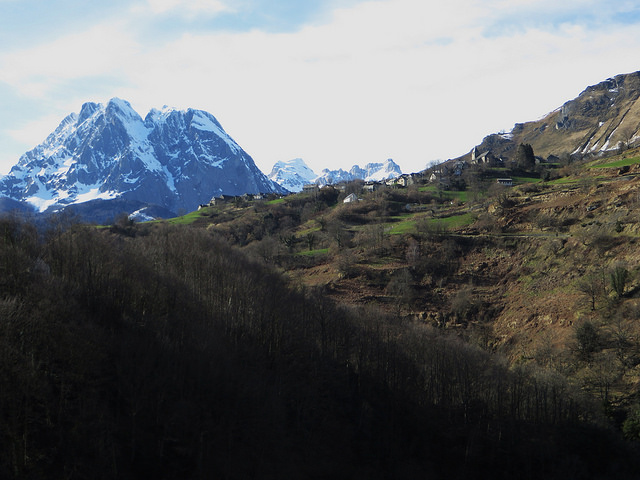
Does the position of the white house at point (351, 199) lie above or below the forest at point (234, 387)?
above

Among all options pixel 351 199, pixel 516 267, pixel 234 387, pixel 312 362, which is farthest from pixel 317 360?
pixel 351 199

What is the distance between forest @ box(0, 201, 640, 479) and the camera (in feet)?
102

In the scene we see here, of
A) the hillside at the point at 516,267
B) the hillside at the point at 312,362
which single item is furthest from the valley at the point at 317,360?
the hillside at the point at 516,267

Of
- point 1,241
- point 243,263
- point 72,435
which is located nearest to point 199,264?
point 243,263

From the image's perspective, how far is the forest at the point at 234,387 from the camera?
3108cm

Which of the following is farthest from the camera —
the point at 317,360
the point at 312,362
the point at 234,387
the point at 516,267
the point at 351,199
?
the point at 351,199

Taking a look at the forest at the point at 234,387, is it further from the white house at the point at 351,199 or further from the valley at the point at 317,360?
the white house at the point at 351,199

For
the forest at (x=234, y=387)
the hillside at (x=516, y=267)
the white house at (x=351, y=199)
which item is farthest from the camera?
the white house at (x=351, y=199)

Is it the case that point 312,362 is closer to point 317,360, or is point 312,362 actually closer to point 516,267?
point 317,360

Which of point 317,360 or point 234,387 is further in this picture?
point 317,360

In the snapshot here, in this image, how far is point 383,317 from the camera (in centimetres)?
5553

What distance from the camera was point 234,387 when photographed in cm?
3925

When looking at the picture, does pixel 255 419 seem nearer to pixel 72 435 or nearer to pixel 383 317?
pixel 72 435

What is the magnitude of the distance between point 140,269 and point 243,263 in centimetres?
1576
